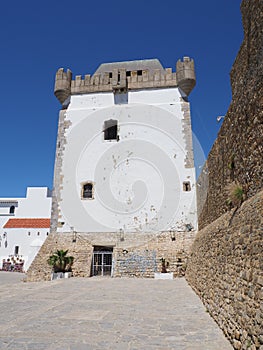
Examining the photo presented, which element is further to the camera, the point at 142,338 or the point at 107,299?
the point at 107,299

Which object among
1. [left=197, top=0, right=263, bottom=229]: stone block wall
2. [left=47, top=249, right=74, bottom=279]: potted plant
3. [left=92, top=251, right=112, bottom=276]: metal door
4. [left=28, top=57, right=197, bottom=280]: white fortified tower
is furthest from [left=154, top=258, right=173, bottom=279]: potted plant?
[left=197, top=0, right=263, bottom=229]: stone block wall

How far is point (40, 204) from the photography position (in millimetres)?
32562

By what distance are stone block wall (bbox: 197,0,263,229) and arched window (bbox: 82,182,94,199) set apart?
366 inches

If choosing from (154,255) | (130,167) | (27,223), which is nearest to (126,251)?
(154,255)

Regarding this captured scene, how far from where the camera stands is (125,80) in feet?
50.3

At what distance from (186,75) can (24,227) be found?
2181cm

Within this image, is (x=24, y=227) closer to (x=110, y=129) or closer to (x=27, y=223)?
(x=27, y=223)

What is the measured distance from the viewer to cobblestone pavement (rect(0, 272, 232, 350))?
3549mm

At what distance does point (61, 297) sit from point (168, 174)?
324 inches

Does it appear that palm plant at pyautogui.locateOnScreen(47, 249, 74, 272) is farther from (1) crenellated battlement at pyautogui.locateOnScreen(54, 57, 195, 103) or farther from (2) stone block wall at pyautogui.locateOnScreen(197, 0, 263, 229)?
(2) stone block wall at pyautogui.locateOnScreen(197, 0, 263, 229)

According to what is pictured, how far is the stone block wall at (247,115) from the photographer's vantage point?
3963mm

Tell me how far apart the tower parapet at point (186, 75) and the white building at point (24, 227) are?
18.1m

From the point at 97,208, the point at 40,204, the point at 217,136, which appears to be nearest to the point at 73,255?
the point at 97,208

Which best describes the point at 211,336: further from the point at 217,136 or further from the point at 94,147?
the point at 94,147
